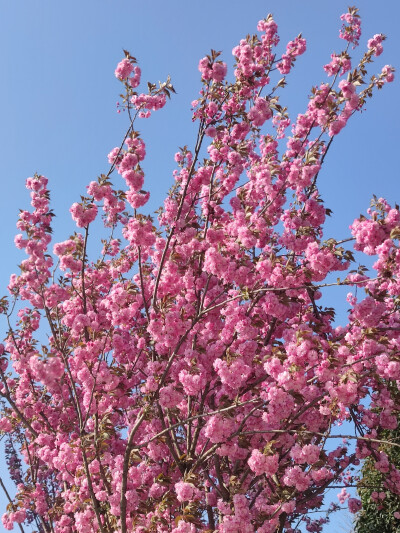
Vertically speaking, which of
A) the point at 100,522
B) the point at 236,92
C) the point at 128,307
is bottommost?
the point at 100,522

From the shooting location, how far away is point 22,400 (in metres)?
7.66

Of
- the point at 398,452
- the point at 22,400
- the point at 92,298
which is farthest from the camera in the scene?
the point at 398,452

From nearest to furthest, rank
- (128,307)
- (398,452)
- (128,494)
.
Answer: (128,494) → (128,307) → (398,452)

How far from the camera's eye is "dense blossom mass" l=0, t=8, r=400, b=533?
5.20 metres

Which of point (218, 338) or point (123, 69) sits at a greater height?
point (123, 69)

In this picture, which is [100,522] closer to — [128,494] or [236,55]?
[128,494]

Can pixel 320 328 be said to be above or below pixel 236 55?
below

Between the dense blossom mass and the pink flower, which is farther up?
the pink flower

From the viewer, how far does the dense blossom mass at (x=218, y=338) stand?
17.0ft

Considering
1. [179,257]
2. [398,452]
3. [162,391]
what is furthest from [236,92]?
[398,452]

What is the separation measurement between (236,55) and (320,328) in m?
3.51

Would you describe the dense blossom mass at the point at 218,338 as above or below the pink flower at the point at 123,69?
below

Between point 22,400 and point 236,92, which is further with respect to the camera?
point 22,400

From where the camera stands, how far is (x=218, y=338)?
20.6ft
